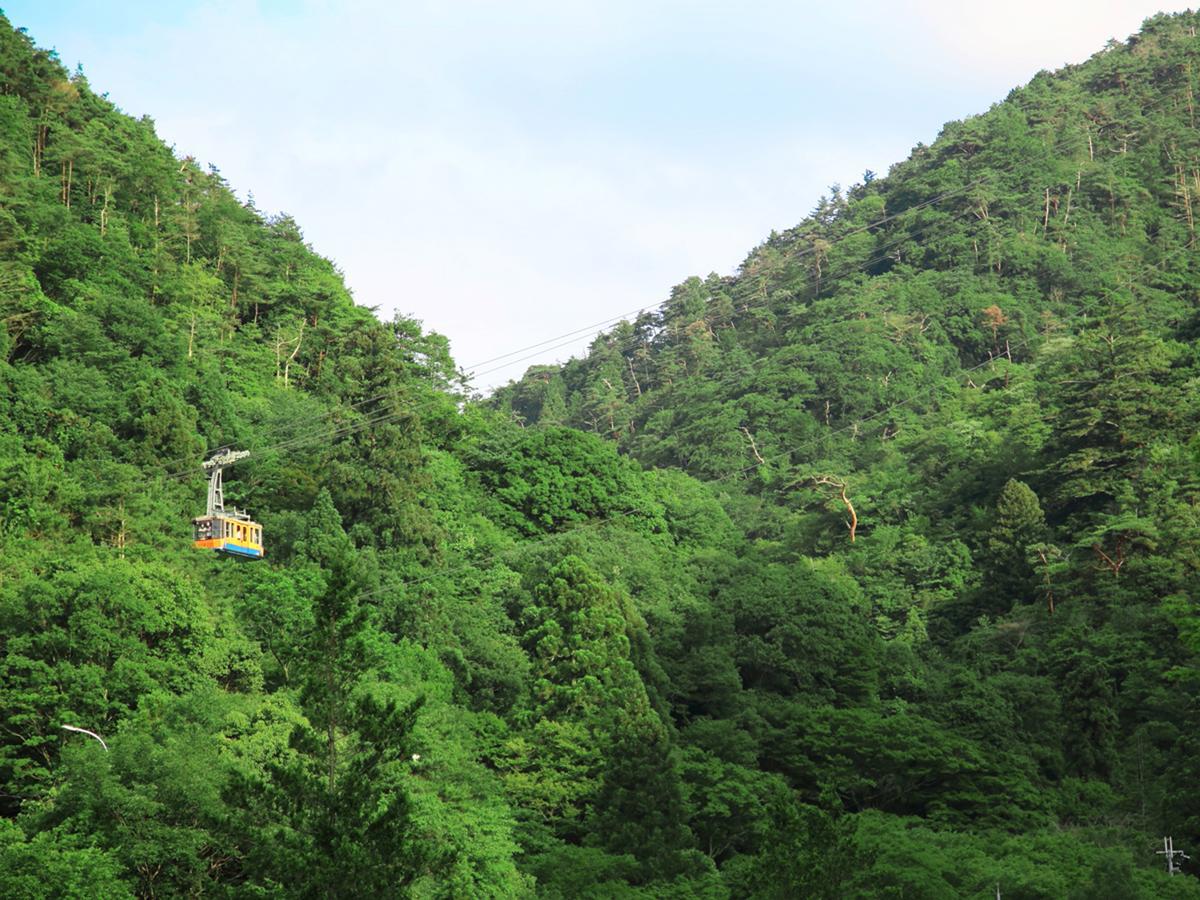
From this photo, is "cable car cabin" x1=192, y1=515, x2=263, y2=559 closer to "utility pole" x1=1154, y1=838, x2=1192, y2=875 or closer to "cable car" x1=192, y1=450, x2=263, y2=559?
"cable car" x1=192, y1=450, x2=263, y2=559

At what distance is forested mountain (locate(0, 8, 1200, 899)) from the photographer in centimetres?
3753

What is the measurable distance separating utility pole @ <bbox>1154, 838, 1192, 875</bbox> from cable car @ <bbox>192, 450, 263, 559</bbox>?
89.4ft

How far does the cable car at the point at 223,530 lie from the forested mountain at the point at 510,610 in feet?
5.67

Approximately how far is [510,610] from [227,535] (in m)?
12.9

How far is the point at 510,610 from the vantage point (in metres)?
58.2

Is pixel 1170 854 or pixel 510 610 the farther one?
pixel 510 610

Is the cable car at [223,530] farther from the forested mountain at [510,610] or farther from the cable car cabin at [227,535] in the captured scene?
the forested mountain at [510,610]

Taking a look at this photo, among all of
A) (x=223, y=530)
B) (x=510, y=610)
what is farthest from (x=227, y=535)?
(x=510, y=610)

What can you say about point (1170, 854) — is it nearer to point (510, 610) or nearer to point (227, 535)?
point (510, 610)

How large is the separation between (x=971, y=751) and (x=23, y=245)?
39.7m

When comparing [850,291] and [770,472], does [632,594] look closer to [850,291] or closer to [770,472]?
[770,472]

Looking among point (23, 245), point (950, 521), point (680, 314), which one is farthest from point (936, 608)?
Result: point (680, 314)

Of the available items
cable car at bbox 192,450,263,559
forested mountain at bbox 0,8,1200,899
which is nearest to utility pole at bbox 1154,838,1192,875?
forested mountain at bbox 0,8,1200,899

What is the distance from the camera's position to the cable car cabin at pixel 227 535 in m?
48.5
